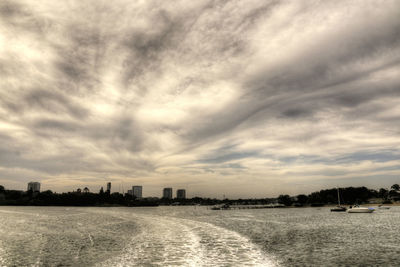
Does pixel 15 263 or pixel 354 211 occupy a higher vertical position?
pixel 15 263

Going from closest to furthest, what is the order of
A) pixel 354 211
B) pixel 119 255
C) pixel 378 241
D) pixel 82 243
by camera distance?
pixel 119 255, pixel 82 243, pixel 378 241, pixel 354 211

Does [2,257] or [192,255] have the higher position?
[2,257]

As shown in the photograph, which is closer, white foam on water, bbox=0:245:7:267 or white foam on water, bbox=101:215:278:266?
white foam on water, bbox=0:245:7:267

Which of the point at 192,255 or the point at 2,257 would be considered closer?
the point at 2,257

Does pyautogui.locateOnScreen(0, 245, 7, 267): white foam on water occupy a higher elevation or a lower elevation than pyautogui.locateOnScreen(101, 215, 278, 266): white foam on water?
higher

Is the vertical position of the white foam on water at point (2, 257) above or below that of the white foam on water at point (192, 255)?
above

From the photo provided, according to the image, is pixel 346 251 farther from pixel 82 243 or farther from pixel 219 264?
pixel 82 243

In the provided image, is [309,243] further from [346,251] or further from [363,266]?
[363,266]

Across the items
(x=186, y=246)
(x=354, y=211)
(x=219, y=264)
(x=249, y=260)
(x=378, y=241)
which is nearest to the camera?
(x=219, y=264)

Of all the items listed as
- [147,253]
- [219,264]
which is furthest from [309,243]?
[147,253]

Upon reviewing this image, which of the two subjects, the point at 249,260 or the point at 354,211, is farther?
the point at 354,211

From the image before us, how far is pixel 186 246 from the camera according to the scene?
38062 mm

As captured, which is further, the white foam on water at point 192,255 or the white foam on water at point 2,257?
the white foam on water at point 192,255

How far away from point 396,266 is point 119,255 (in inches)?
1268
